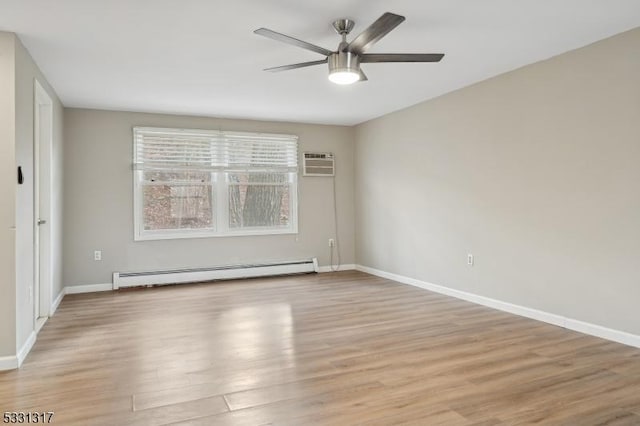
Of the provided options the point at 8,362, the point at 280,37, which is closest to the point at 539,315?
the point at 280,37

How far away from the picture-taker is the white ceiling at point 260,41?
271 cm

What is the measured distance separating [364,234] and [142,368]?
4.32m

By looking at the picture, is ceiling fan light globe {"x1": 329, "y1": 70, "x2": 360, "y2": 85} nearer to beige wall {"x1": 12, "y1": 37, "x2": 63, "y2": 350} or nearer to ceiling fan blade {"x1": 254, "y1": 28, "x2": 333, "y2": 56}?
ceiling fan blade {"x1": 254, "y1": 28, "x2": 333, "y2": 56}

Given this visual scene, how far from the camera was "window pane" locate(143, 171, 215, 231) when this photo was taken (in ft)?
18.6

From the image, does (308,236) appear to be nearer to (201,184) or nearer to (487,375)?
(201,184)

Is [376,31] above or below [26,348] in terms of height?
above

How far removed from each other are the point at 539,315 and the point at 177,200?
4.57 metres

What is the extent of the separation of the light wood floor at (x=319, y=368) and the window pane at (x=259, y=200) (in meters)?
2.01

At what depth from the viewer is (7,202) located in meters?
2.85

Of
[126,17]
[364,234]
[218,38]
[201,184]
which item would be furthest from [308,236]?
[126,17]

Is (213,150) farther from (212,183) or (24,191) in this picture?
(24,191)

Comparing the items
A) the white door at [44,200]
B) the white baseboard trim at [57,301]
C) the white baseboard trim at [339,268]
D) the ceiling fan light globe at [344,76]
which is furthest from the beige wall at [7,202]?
the white baseboard trim at [339,268]

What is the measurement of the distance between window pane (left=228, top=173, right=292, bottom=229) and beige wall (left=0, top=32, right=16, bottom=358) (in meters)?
3.32

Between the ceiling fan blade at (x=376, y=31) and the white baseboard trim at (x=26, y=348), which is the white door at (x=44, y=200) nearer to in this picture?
the white baseboard trim at (x=26, y=348)
